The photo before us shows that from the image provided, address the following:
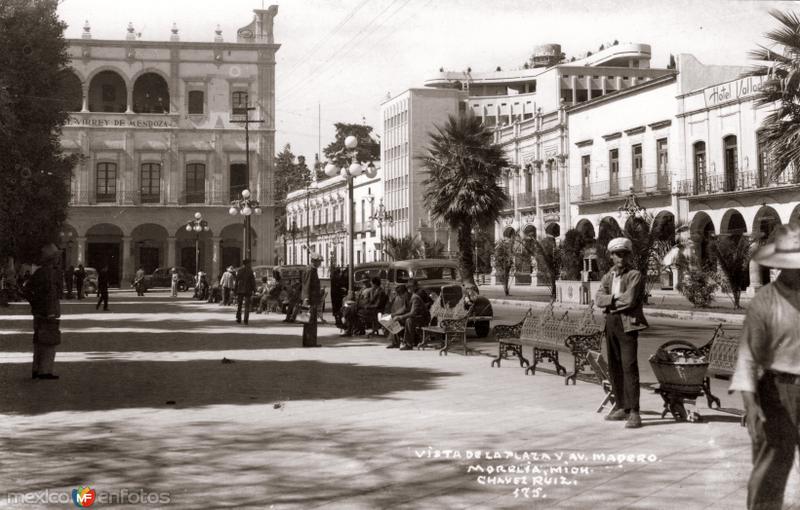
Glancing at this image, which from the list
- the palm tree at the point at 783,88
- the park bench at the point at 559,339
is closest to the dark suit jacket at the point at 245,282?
the park bench at the point at 559,339

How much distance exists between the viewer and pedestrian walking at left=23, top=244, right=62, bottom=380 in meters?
11.6

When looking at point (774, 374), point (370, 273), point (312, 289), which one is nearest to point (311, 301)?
point (312, 289)

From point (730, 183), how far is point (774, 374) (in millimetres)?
37756

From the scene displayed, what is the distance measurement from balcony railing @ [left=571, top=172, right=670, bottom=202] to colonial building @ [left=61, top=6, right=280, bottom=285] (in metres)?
21.0

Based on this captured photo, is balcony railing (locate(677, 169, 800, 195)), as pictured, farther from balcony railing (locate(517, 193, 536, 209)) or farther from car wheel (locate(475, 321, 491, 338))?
car wheel (locate(475, 321, 491, 338))

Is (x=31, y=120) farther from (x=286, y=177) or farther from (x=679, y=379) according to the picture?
(x=286, y=177)

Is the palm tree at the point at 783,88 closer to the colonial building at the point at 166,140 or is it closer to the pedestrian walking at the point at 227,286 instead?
the pedestrian walking at the point at 227,286

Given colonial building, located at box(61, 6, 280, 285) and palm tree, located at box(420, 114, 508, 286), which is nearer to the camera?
palm tree, located at box(420, 114, 508, 286)

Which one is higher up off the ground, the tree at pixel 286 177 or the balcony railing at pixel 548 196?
the tree at pixel 286 177

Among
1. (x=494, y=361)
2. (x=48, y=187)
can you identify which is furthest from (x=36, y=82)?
(x=494, y=361)

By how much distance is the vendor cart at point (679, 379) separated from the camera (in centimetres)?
784

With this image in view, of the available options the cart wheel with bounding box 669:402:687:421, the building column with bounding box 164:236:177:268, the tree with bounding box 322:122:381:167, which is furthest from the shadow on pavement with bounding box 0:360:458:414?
the tree with bounding box 322:122:381:167

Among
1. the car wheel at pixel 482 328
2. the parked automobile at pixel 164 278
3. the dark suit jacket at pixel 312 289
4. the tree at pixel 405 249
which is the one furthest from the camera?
the parked automobile at pixel 164 278

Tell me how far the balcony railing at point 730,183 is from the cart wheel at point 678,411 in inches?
1161
